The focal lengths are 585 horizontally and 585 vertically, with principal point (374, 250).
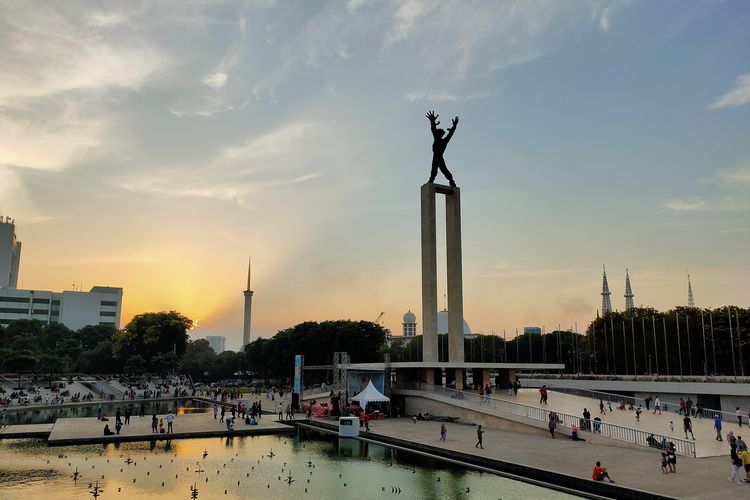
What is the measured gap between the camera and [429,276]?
174 ft

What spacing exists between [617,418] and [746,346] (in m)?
41.2

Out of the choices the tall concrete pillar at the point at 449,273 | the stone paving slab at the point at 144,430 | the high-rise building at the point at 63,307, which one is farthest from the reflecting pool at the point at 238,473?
the high-rise building at the point at 63,307

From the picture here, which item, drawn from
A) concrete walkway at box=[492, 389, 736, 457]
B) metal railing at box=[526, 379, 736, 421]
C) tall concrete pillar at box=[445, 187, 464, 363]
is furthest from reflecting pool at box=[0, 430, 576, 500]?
metal railing at box=[526, 379, 736, 421]

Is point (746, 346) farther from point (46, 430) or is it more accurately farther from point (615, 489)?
point (46, 430)

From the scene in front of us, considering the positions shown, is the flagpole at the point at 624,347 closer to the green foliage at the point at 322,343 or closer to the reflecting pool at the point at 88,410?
the green foliage at the point at 322,343

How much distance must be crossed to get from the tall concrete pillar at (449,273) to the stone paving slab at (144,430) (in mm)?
15826

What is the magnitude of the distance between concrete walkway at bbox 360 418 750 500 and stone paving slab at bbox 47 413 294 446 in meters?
8.95

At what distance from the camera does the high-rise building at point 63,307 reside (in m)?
160

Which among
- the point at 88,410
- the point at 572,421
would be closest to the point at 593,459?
the point at 572,421

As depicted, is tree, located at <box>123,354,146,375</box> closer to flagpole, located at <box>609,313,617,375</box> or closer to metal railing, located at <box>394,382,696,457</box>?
metal railing, located at <box>394,382,696,457</box>

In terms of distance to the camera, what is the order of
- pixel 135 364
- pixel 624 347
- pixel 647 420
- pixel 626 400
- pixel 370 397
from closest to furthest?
pixel 647 420
pixel 370 397
pixel 626 400
pixel 624 347
pixel 135 364

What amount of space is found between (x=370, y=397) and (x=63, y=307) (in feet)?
504

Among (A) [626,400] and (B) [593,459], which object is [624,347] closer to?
(A) [626,400]

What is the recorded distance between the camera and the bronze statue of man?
56.4 meters
